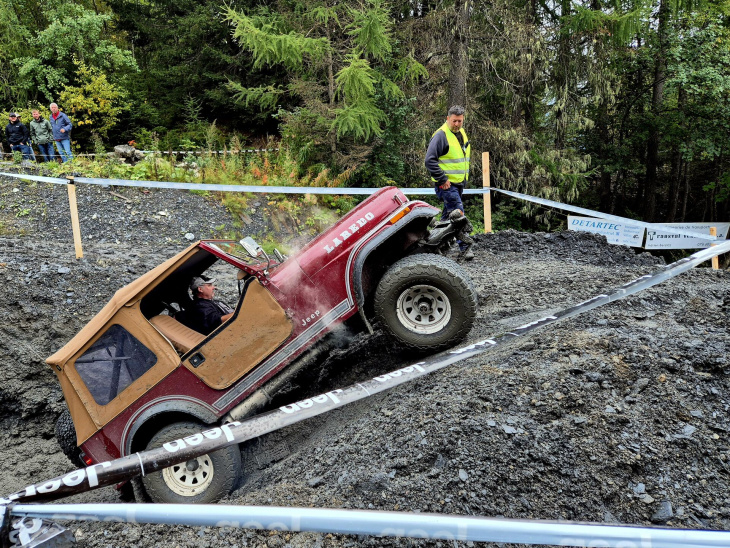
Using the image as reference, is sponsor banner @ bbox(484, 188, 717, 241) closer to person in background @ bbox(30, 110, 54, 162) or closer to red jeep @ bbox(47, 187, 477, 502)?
red jeep @ bbox(47, 187, 477, 502)

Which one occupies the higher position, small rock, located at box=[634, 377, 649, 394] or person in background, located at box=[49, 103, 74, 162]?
person in background, located at box=[49, 103, 74, 162]

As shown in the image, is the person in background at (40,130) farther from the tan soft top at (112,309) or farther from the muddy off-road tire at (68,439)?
the tan soft top at (112,309)

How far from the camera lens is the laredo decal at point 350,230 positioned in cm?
450

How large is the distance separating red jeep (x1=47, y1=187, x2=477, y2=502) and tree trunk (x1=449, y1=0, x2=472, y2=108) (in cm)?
1033

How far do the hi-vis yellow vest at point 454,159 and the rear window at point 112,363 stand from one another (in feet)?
13.8

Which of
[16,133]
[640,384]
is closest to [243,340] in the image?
[640,384]

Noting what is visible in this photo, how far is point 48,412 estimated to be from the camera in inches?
254

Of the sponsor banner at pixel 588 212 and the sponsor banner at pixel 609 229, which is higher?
the sponsor banner at pixel 588 212

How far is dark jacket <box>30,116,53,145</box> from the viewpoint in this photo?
14694 mm

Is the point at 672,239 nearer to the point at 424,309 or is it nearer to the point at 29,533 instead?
the point at 424,309

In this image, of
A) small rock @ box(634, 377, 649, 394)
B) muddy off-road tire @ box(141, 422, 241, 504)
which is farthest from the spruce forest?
small rock @ box(634, 377, 649, 394)

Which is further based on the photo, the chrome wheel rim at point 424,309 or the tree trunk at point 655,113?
the tree trunk at point 655,113

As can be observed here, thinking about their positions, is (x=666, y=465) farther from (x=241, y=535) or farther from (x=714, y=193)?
(x=714, y=193)

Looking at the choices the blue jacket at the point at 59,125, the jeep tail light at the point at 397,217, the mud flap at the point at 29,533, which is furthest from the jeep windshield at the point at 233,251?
the blue jacket at the point at 59,125
